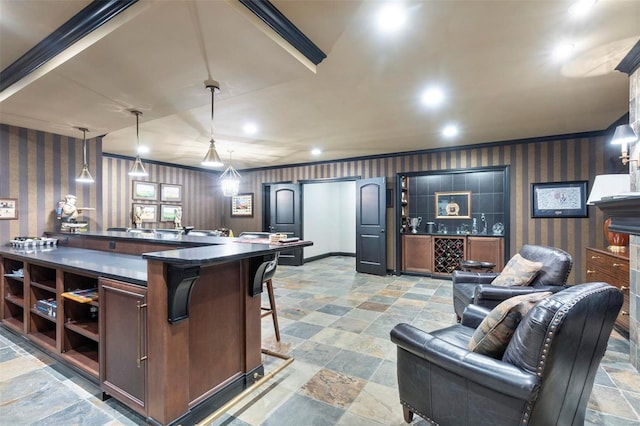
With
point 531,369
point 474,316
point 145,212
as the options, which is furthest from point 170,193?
point 531,369

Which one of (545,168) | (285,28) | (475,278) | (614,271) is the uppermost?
(285,28)

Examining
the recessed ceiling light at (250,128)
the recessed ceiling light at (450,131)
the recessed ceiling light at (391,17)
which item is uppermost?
the recessed ceiling light at (250,128)

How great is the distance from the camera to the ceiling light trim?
1.64 m

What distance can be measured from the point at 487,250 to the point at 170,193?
7.35 metres

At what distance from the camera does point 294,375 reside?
2357 millimetres

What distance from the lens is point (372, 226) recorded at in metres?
6.27

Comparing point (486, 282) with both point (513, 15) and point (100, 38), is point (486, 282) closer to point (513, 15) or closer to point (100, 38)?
point (513, 15)

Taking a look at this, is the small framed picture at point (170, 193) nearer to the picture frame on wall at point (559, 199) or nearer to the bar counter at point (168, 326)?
the bar counter at point (168, 326)

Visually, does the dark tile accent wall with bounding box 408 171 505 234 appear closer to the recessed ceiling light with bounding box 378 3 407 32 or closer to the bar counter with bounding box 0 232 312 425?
the recessed ceiling light with bounding box 378 3 407 32

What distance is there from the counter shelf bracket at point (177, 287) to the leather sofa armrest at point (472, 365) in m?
1.24

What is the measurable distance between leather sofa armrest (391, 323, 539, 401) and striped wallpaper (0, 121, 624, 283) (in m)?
4.58

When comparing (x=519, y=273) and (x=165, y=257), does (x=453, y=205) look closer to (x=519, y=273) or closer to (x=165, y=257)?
(x=519, y=273)

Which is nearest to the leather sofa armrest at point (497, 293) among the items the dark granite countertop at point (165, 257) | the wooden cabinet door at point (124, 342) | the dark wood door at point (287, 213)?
Answer: the dark granite countertop at point (165, 257)

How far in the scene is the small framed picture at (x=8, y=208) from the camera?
3562 millimetres
